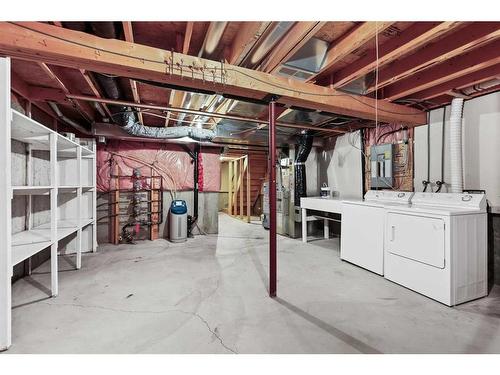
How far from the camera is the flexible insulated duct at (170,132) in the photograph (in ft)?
12.7

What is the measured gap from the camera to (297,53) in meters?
2.06

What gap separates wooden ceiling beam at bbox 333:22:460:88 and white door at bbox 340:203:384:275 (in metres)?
1.52

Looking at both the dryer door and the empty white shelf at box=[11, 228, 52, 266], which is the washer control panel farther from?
the empty white shelf at box=[11, 228, 52, 266]

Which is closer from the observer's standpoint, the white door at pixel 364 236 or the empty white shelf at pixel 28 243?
the empty white shelf at pixel 28 243

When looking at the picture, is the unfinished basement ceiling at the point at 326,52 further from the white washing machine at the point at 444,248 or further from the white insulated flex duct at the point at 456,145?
the white washing machine at the point at 444,248

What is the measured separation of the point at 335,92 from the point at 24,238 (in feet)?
11.6

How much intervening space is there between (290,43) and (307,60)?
42 cm

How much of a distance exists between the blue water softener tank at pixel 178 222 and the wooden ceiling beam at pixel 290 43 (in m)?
3.00

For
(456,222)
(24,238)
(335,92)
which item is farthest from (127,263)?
(456,222)

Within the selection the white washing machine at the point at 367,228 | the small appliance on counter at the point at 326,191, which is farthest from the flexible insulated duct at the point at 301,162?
the white washing machine at the point at 367,228

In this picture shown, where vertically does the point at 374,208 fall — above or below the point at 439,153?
below

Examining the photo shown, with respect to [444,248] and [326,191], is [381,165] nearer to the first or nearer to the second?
[326,191]
